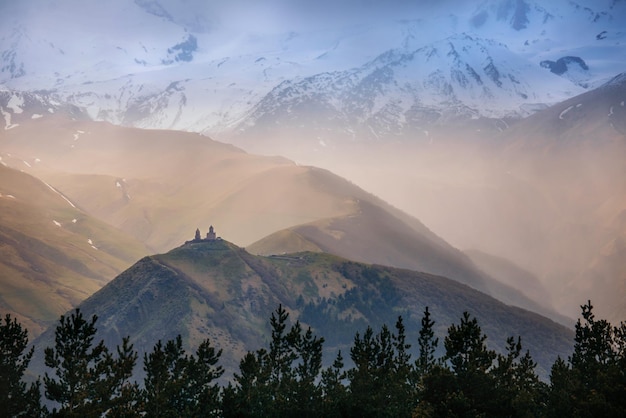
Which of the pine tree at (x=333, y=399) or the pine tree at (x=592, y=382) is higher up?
the pine tree at (x=592, y=382)

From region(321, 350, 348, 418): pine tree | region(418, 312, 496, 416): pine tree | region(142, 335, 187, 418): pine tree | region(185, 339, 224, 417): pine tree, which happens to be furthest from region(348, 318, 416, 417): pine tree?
region(142, 335, 187, 418): pine tree

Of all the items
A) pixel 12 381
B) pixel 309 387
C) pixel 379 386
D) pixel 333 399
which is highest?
pixel 379 386

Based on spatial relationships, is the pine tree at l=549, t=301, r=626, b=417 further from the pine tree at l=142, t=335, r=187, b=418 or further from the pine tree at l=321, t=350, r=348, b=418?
the pine tree at l=142, t=335, r=187, b=418

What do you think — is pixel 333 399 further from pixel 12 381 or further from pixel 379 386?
pixel 12 381

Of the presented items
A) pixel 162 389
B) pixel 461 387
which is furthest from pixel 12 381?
pixel 461 387

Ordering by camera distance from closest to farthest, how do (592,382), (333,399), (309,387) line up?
(333,399) → (309,387) → (592,382)

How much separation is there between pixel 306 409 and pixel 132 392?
3113 centimetres

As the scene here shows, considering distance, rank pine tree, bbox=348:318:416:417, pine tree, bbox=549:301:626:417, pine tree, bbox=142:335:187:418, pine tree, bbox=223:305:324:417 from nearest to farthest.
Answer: pine tree, bbox=549:301:626:417, pine tree, bbox=142:335:187:418, pine tree, bbox=348:318:416:417, pine tree, bbox=223:305:324:417

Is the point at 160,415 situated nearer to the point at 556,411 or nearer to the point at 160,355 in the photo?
the point at 160,355

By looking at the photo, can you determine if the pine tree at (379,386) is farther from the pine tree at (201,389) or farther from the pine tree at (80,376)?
the pine tree at (80,376)

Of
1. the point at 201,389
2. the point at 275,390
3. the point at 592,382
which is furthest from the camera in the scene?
the point at 275,390

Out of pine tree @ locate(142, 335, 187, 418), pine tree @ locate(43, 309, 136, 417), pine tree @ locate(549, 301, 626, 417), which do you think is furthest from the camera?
pine tree @ locate(142, 335, 187, 418)

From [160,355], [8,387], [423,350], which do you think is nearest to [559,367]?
[423,350]

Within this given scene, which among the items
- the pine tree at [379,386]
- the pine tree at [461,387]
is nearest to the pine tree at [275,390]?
the pine tree at [379,386]
